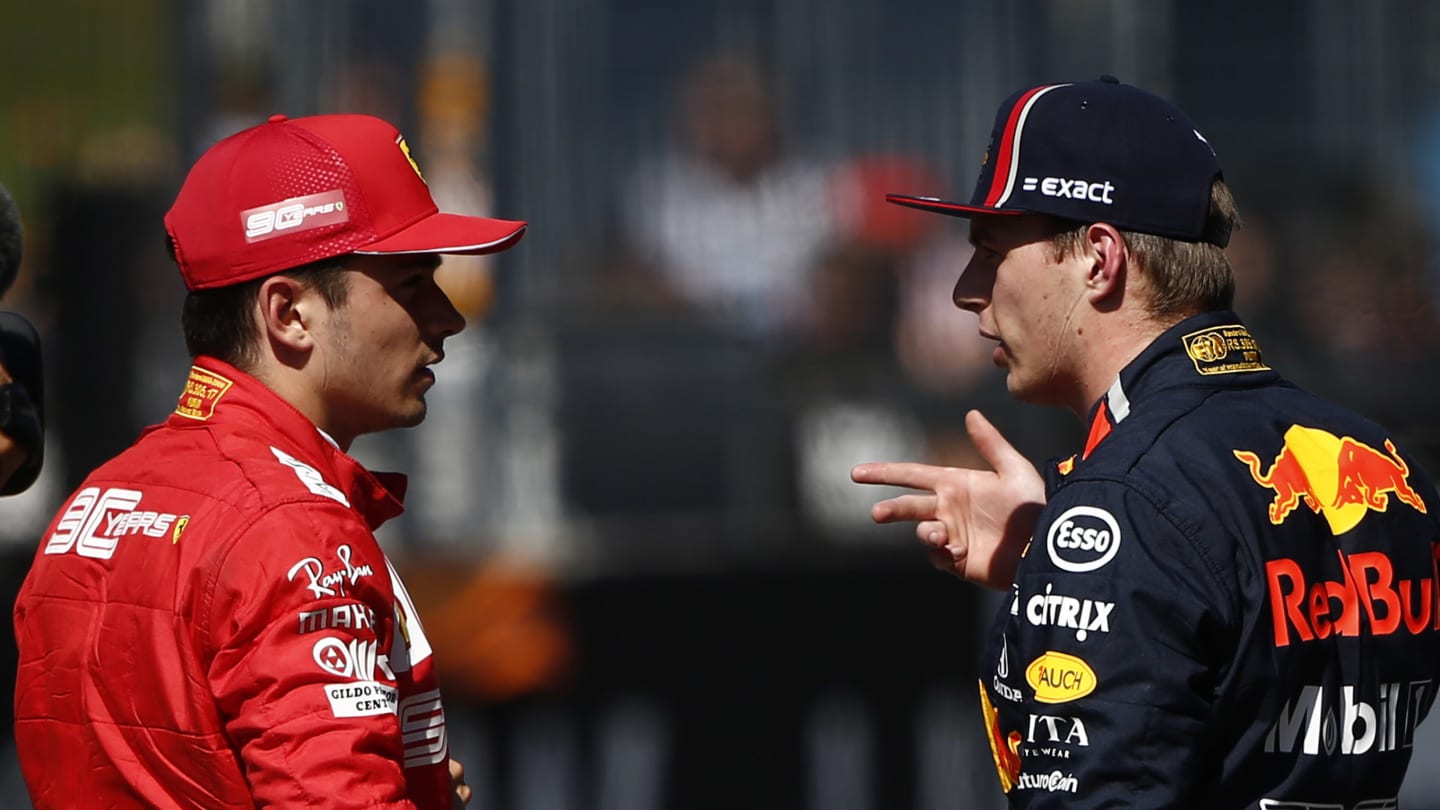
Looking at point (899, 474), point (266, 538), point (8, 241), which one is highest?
point (8, 241)

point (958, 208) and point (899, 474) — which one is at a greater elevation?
point (958, 208)

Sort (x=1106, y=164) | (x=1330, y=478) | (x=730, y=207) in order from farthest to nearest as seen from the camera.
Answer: (x=730, y=207)
(x=1106, y=164)
(x=1330, y=478)

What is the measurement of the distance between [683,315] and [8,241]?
4.30m

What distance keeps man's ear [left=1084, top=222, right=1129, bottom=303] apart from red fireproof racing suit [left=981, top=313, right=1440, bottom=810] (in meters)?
0.11

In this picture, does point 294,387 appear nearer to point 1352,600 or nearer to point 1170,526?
point 1170,526

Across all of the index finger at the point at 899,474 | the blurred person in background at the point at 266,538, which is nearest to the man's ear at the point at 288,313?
the blurred person in background at the point at 266,538

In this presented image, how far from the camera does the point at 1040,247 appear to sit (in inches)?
94.1

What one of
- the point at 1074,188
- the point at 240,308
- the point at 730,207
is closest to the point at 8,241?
the point at 240,308

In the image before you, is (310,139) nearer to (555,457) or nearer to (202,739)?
(202,739)

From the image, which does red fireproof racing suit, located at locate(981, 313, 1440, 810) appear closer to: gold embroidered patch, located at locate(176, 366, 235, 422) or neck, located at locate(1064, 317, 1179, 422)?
neck, located at locate(1064, 317, 1179, 422)

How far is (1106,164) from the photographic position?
7.55 feet

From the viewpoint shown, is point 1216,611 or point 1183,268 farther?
point 1183,268

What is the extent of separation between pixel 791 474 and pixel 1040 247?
13.6 feet

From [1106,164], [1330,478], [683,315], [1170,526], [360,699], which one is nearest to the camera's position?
[360,699]
